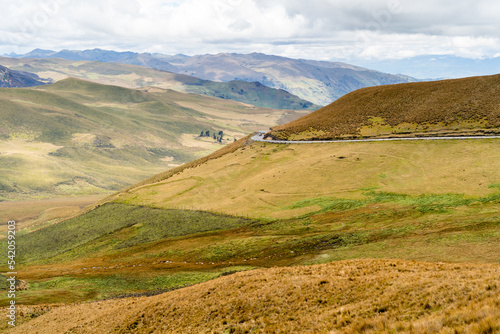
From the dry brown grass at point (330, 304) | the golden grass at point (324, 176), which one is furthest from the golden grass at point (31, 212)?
the dry brown grass at point (330, 304)

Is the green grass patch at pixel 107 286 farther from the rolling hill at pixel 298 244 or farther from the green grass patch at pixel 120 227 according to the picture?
the green grass patch at pixel 120 227

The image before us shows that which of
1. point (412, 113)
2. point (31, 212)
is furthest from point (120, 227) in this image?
point (31, 212)

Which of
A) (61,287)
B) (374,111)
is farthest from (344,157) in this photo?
(61,287)

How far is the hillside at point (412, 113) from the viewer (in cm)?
10594

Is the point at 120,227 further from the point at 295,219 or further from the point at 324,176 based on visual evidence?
the point at 324,176

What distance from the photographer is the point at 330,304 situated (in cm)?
2234

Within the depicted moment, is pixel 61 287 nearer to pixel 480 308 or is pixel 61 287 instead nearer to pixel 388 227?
pixel 388 227

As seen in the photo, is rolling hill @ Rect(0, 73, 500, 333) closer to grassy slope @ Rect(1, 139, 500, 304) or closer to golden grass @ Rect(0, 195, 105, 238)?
grassy slope @ Rect(1, 139, 500, 304)

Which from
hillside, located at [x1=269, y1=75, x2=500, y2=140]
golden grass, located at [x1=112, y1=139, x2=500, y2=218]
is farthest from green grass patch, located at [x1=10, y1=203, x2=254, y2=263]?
hillside, located at [x1=269, y1=75, x2=500, y2=140]

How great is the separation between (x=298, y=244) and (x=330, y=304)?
3412cm

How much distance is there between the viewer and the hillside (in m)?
106

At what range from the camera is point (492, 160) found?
254 ft

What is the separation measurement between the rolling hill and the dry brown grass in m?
0.12

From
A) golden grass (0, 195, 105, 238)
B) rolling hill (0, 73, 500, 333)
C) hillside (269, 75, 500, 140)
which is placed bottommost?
golden grass (0, 195, 105, 238)
